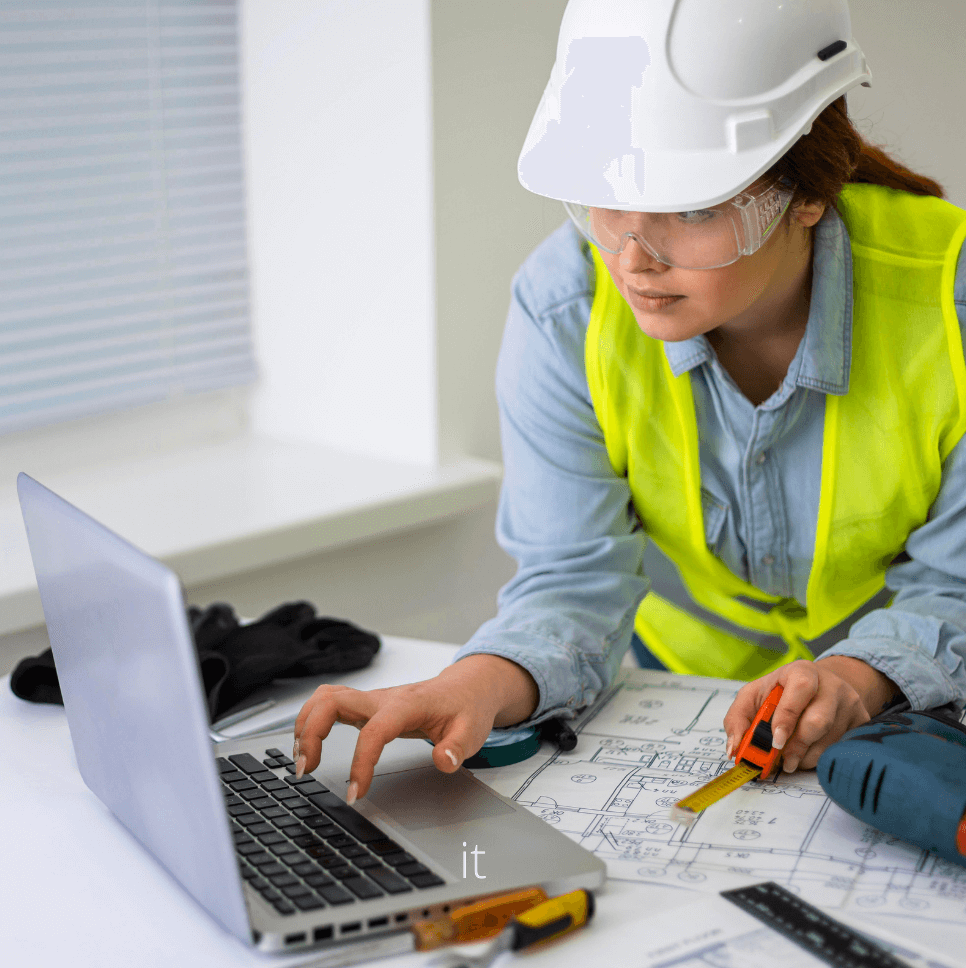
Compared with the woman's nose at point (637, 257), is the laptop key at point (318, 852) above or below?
below

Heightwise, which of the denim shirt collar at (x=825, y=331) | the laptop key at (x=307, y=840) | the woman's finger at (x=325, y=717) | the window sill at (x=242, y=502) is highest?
the denim shirt collar at (x=825, y=331)

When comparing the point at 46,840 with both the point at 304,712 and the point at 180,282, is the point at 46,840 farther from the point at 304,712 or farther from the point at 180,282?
the point at 180,282

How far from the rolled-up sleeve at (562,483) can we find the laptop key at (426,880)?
0.42m

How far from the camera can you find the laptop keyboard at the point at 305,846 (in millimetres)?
808

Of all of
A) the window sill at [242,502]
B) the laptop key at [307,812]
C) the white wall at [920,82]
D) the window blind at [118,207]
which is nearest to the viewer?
the laptop key at [307,812]

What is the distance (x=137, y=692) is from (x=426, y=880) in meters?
0.23

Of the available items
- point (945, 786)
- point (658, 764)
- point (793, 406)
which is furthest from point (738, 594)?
point (945, 786)

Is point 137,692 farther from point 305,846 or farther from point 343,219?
point 343,219

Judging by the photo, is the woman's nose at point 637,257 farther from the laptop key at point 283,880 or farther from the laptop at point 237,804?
the laptop key at point 283,880

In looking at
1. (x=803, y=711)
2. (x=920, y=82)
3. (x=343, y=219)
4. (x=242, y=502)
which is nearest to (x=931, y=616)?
(x=803, y=711)

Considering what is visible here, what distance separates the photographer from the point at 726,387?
4.10 ft

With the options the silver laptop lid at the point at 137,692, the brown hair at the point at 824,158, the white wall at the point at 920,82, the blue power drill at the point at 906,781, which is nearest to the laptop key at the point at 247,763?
the silver laptop lid at the point at 137,692

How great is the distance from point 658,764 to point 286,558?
98 cm

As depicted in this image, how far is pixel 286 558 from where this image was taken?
1.93 metres
